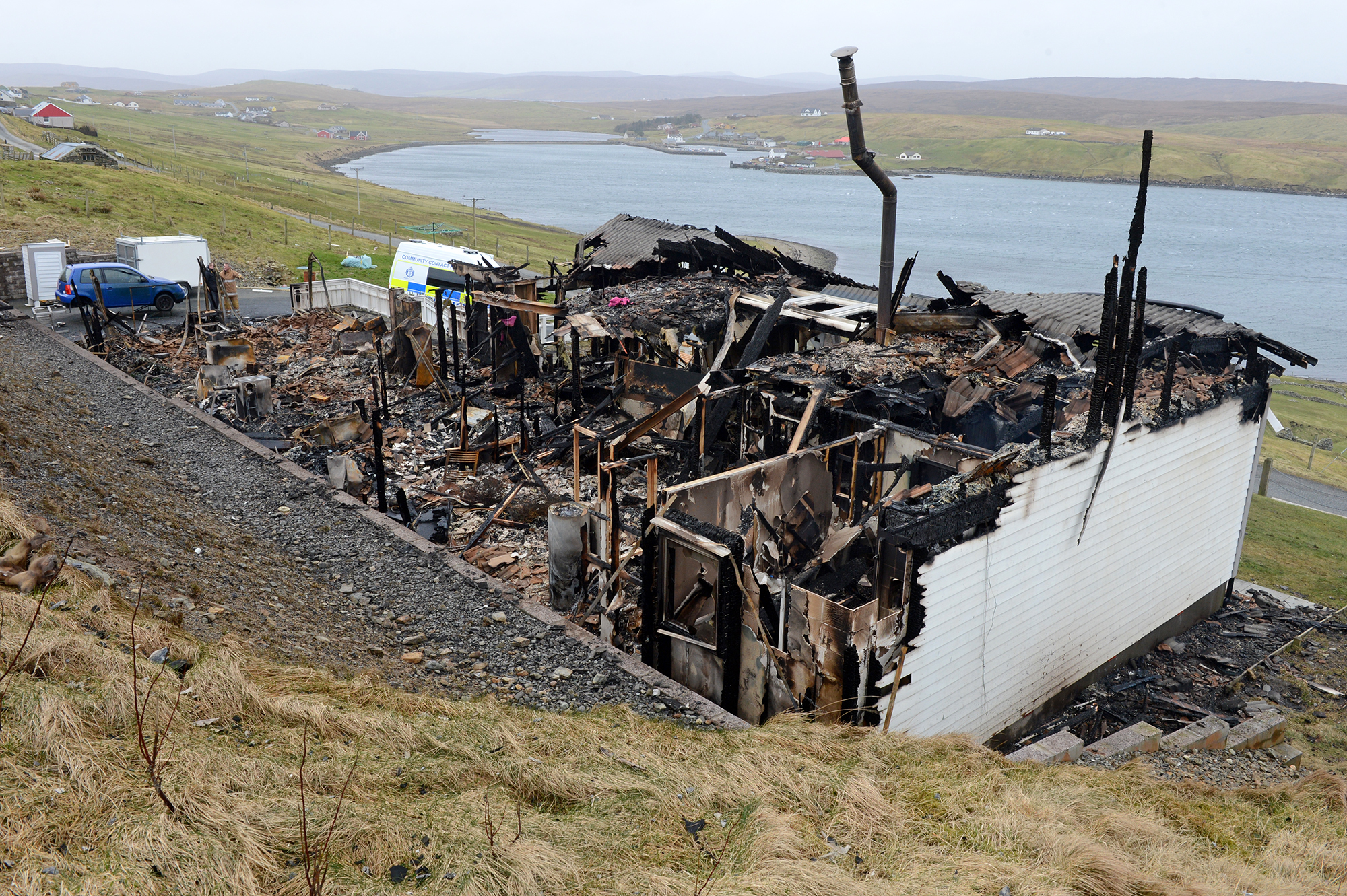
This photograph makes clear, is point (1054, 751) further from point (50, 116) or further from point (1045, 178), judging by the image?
point (1045, 178)

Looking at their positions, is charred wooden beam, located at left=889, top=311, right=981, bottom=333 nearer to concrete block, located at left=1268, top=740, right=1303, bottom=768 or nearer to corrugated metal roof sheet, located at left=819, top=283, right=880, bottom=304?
corrugated metal roof sheet, located at left=819, top=283, right=880, bottom=304

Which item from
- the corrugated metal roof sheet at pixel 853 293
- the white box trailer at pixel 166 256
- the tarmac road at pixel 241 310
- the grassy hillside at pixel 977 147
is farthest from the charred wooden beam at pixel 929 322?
the grassy hillside at pixel 977 147

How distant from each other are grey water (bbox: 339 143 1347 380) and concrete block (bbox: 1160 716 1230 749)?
47.3 meters

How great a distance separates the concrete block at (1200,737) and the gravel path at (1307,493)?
18.1 metres

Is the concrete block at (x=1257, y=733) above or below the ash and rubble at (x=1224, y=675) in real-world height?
above

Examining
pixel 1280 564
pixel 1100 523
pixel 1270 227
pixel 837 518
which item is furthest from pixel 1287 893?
pixel 1270 227

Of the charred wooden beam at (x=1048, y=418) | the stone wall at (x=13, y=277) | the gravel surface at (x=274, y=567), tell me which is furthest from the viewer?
the stone wall at (x=13, y=277)

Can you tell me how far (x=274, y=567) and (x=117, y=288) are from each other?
1819 cm

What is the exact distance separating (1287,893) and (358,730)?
6.02 metres

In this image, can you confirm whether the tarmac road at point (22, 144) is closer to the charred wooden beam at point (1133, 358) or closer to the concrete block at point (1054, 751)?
the charred wooden beam at point (1133, 358)

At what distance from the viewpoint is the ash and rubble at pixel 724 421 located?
26.3 feet

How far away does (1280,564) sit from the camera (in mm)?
16938

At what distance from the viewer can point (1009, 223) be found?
9000cm

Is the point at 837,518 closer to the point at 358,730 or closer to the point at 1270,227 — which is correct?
the point at 358,730
